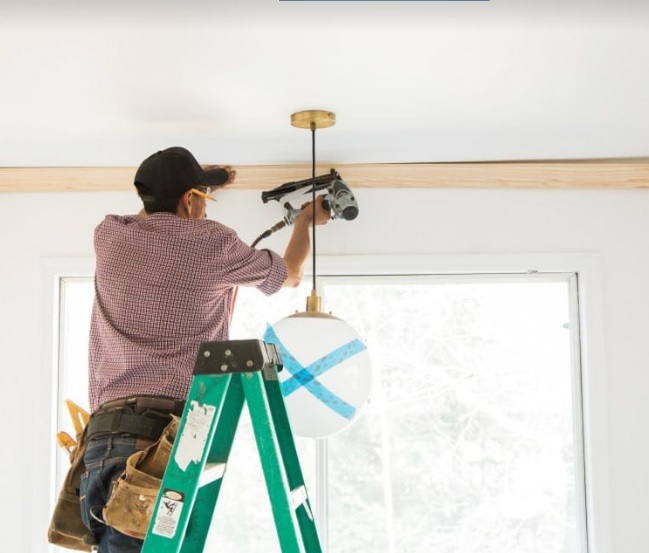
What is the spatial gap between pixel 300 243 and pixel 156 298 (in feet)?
2.64

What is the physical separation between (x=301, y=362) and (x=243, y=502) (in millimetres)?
923

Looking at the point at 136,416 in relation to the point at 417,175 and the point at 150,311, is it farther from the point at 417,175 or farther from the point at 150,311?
the point at 417,175

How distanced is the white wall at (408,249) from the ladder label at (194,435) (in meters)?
1.68

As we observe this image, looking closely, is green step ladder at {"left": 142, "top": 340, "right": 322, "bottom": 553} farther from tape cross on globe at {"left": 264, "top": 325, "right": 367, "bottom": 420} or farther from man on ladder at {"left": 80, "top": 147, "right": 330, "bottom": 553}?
tape cross on globe at {"left": 264, "top": 325, "right": 367, "bottom": 420}

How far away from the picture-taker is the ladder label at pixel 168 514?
6.28 ft

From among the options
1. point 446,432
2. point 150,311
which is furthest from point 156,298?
point 446,432

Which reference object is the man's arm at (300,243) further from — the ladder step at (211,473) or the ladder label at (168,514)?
the ladder label at (168,514)

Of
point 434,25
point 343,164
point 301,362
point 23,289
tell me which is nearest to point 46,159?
point 23,289

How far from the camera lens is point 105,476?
2.26 meters

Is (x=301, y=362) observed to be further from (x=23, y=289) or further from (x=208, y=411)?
(x=23, y=289)

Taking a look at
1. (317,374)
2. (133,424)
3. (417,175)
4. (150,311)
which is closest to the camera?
(133,424)

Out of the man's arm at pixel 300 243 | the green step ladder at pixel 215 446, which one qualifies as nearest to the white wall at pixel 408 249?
the man's arm at pixel 300 243

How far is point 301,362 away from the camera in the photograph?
2893mm

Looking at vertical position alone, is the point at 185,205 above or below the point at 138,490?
above
